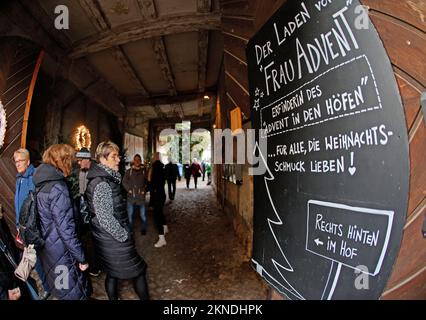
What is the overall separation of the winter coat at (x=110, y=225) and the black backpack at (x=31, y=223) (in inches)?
16.2

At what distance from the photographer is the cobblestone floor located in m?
2.84

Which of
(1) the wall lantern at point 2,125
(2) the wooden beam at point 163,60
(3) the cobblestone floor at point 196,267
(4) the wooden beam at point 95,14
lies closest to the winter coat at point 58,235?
(3) the cobblestone floor at point 196,267

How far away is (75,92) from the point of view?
6215mm

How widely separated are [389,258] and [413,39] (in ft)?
2.46

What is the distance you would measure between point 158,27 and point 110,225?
390cm

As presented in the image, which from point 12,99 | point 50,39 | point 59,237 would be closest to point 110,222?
point 59,237

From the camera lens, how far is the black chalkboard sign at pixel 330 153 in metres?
0.84

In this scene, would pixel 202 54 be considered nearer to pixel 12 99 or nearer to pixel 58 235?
pixel 12 99

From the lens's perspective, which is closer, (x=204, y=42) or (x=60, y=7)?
(x=60, y=7)

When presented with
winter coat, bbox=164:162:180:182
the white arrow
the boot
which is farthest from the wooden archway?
winter coat, bbox=164:162:180:182

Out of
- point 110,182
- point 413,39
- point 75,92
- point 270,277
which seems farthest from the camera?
point 75,92

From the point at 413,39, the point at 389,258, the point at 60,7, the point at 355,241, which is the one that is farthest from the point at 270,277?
the point at 60,7

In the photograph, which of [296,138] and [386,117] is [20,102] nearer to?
[296,138]
